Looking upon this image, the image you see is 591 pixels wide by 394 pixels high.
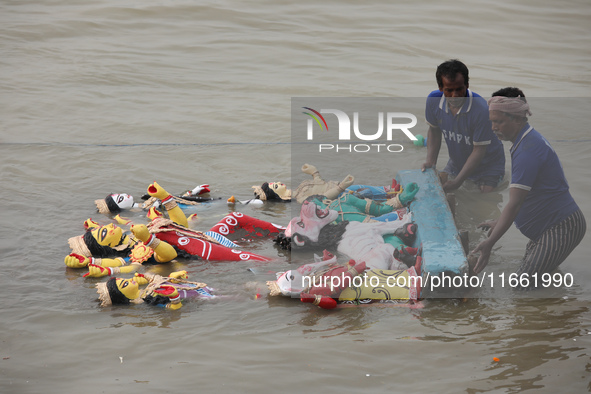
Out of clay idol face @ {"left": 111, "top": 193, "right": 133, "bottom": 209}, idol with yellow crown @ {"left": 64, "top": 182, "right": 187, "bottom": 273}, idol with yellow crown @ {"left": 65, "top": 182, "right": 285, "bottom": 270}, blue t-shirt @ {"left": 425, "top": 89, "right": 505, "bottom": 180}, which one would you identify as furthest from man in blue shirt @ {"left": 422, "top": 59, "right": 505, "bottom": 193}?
clay idol face @ {"left": 111, "top": 193, "right": 133, "bottom": 209}

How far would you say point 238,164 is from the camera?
24.1 feet

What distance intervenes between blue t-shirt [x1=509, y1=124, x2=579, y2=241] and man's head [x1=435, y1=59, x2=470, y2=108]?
99 centimetres

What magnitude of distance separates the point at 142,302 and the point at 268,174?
3229 millimetres

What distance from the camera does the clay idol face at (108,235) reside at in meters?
4.73

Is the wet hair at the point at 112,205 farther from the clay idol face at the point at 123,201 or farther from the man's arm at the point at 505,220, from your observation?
the man's arm at the point at 505,220

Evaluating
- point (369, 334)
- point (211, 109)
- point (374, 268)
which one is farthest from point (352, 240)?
point (211, 109)

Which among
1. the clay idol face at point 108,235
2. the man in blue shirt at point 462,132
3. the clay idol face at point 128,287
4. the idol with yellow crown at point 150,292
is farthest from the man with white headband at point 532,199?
the clay idol face at point 108,235

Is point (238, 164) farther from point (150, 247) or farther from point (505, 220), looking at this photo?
point (505, 220)

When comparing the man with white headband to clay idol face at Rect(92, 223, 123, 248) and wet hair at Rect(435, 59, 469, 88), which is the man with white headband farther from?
clay idol face at Rect(92, 223, 123, 248)

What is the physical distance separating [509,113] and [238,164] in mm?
3995

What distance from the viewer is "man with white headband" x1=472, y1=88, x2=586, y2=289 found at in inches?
154

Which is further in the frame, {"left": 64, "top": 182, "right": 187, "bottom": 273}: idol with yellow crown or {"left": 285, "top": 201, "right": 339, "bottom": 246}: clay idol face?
{"left": 285, "top": 201, "right": 339, "bottom": 246}: clay idol face

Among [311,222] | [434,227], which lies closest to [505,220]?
[434,227]

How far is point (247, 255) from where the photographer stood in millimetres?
4730
